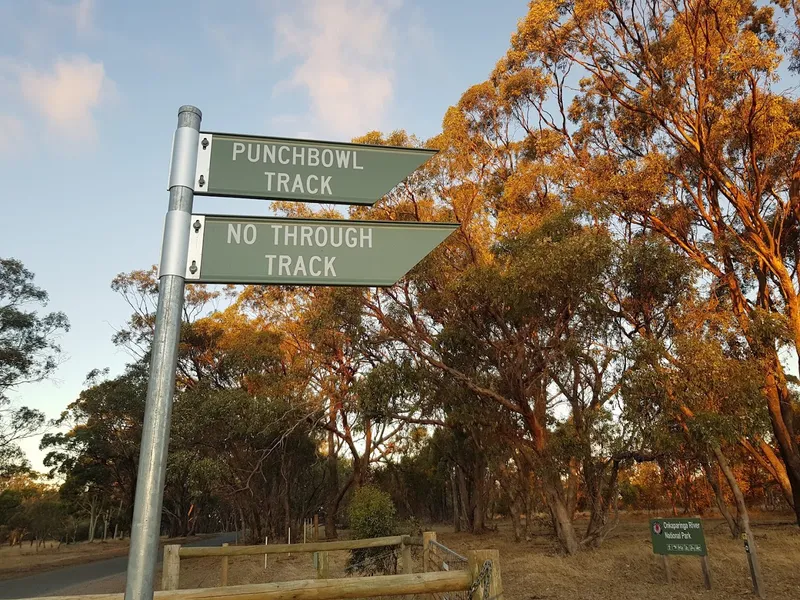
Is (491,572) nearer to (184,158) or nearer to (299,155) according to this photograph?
(299,155)

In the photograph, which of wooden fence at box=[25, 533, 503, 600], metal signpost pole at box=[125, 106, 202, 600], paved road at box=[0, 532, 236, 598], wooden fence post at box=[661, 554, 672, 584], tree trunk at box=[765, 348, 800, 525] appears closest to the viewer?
metal signpost pole at box=[125, 106, 202, 600]

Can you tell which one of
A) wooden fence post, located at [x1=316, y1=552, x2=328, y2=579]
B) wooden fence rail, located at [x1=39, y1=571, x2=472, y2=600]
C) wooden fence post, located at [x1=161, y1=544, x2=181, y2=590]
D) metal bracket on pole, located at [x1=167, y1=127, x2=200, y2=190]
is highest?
metal bracket on pole, located at [x1=167, y1=127, x2=200, y2=190]

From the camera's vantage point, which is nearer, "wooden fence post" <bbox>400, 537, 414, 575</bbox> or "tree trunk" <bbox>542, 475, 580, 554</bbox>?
"wooden fence post" <bbox>400, 537, 414, 575</bbox>

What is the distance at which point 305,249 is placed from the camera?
251cm

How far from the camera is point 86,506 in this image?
44.4 m

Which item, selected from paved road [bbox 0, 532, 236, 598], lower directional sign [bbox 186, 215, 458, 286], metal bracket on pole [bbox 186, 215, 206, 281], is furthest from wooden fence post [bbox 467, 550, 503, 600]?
paved road [bbox 0, 532, 236, 598]

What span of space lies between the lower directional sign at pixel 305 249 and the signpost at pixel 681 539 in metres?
10.2

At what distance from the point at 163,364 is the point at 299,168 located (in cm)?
112

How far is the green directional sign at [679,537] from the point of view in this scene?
10.3 meters

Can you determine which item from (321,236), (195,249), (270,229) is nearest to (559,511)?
(321,236)

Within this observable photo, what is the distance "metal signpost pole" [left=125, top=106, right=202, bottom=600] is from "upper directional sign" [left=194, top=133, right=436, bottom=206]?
82 millimetres

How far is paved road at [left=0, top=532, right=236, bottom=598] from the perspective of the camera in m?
15.5

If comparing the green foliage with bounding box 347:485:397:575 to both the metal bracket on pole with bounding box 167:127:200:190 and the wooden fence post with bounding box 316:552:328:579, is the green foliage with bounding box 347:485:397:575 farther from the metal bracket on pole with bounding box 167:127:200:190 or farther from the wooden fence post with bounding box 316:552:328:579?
the metal bracket on pole with bounding box 167:127:200:190

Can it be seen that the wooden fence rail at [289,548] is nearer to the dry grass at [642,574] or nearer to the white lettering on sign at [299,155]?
the dry grass at [642,574]
